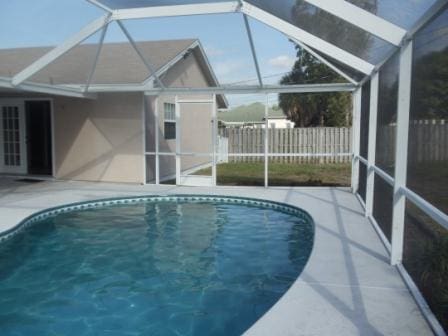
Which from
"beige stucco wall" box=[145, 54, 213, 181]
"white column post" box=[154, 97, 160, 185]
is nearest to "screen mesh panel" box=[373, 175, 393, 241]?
"white column post" box=[154, 97, 160, 185]

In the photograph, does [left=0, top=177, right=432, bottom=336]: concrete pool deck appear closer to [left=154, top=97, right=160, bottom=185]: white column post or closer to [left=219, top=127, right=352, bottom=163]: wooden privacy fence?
[left=154, top=97, right=160, bottom=185]: white column post

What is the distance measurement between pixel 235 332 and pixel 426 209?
1922mm

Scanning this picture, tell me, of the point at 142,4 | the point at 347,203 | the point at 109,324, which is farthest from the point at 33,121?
the point at 109,324

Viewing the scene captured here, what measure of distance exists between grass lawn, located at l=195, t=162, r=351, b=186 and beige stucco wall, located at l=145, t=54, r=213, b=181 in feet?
3.11

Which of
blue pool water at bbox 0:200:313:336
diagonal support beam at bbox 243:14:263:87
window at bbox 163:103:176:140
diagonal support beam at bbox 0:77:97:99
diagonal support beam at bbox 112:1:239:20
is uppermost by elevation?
diagonal support beam at bbox 112:1:239:20

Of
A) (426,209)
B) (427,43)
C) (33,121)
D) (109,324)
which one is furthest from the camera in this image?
(33,121)

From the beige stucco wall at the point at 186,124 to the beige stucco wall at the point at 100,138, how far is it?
429mm

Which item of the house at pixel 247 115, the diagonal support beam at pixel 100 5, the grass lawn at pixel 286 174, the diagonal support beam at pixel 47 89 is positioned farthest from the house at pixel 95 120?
the house at pixel 247 115

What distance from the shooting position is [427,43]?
140 inches

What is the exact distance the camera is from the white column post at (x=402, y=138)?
14.0ft

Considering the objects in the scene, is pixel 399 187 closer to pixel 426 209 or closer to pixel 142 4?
pixel 426 209

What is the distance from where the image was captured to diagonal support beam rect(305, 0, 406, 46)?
14.6 ft

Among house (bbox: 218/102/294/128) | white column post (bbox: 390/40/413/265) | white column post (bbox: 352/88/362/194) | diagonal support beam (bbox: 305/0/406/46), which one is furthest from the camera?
house (bbox: 218/102/294/128)

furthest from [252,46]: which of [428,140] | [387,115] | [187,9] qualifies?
[428,140]
